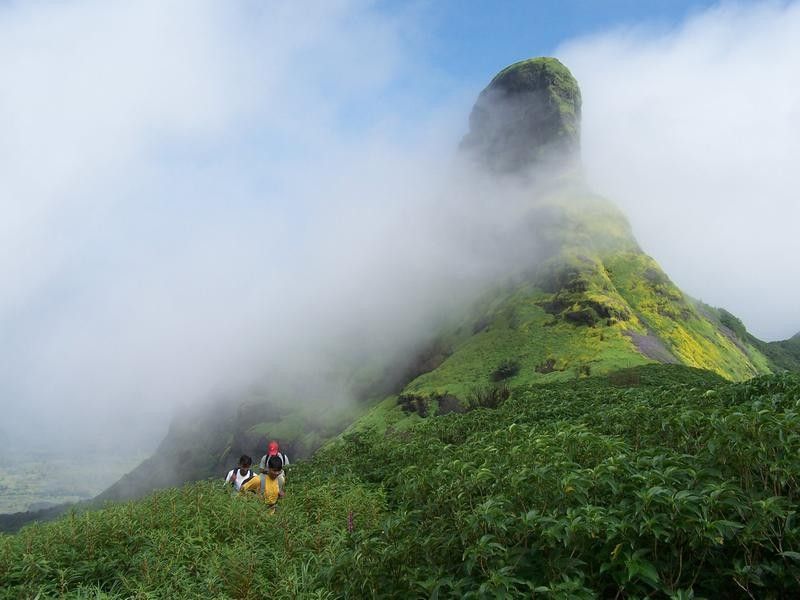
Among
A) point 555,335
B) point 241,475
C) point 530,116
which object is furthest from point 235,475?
point 530,116

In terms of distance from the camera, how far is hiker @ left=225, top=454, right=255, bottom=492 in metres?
16.7

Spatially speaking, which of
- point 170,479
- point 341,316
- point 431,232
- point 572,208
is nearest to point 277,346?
point 341,316

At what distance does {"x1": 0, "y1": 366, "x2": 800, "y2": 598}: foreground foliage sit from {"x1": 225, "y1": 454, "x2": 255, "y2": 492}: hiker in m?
→ 2.63

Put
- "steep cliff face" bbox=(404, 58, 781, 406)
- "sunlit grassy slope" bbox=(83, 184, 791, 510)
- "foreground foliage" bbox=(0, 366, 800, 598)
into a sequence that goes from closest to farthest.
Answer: "foreground foliage" bbox=(0, 366, 800, 598) → "sunlit grassy slope" bbox=(83, 184, 791, 510) → "steep cliff face" bbox=(404, 58, 781, 406)

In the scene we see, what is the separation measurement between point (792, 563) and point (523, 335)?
66.5 m

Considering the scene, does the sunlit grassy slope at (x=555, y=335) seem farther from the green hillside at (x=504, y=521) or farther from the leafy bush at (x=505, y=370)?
the green hillside at (x=504, y=521)

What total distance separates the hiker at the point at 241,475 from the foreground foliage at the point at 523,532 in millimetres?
2631

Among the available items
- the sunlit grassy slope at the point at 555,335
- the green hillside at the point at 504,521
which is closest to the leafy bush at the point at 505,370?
the sunlit grassy slope at the point at 555,335

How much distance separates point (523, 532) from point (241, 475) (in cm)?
1309

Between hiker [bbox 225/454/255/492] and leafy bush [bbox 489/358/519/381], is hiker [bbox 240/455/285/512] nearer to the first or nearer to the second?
hiker [bbox 225/454/255/492]

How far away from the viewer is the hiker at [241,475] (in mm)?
16703

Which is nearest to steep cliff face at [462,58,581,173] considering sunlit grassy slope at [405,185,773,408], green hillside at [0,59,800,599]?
sunlit grassy slope at [405,185,773,408]

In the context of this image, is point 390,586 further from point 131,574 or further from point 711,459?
point 131,574

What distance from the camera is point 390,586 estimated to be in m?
6.38
